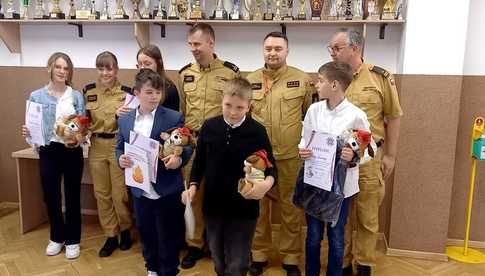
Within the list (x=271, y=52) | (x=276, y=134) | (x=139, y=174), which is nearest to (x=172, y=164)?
(x=139, y=174)

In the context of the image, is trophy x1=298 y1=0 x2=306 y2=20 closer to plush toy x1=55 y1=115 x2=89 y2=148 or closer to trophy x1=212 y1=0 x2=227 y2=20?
trophy x1=212 y1=0 x2=227 y2=20

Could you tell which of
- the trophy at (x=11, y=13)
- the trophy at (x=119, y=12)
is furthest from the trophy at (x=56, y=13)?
the trophy at (x=119, y=12)

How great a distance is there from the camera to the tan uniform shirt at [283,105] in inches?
106

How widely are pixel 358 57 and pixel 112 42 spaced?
2.27 metres

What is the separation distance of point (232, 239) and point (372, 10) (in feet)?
6.98

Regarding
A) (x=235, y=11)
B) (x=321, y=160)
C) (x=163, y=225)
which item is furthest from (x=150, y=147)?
(x=235, y=11)

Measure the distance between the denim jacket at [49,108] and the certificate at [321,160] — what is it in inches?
65.7

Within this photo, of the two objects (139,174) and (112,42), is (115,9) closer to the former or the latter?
(112,42)

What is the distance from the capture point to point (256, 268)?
2883 millimetres

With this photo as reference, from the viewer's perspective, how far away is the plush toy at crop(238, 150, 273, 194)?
1917 mm

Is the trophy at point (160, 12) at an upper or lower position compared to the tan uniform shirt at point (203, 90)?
upper

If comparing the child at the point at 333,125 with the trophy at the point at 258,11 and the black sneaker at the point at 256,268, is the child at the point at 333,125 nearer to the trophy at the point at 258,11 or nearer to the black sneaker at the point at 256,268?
the black sneaker at the point at 256,268

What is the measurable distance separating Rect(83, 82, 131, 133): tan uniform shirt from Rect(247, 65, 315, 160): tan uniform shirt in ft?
3.36

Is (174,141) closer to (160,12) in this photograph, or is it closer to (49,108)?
(49,108)
